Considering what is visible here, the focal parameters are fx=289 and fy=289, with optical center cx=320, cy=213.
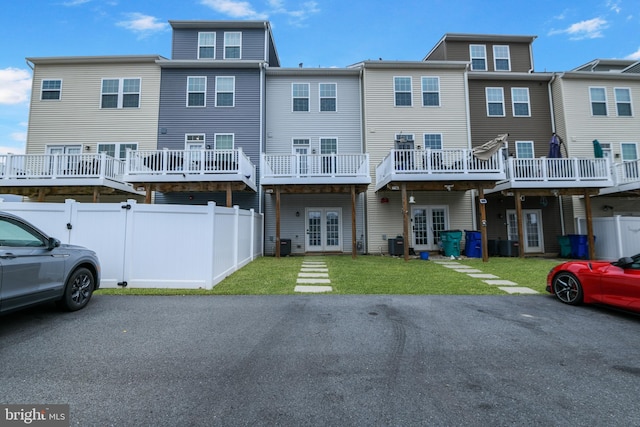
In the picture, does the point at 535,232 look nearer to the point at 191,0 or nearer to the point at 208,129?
the point at 208,129

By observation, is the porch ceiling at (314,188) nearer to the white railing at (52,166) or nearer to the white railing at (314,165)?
the white railing at (314,165)

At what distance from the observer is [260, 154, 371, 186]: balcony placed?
11.8 meters

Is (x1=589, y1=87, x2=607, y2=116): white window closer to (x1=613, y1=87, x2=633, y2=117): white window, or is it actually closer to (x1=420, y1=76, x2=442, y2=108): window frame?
(x1=613, y1=87, x2=633, y2=117): white window

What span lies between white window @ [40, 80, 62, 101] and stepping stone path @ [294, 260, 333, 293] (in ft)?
49.2

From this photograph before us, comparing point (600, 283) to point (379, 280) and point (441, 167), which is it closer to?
point (379, 280)

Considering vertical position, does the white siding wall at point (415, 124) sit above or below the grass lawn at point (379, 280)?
above

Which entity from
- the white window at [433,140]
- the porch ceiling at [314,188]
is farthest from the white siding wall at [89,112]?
the white window at [433,140]

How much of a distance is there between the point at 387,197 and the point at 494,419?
39.6 feet

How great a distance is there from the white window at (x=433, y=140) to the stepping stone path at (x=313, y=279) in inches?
335

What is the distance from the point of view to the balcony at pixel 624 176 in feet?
40.0

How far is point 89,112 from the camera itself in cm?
1403

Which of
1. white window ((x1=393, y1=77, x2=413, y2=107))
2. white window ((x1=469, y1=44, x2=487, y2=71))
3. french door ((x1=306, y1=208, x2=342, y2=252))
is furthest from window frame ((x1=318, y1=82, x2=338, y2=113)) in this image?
white window ((x1=469, y1=44, x2=487, y2=71))

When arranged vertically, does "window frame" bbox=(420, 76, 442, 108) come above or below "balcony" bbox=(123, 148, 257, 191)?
above

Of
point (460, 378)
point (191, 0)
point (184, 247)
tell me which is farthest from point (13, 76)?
point (460, 378)
